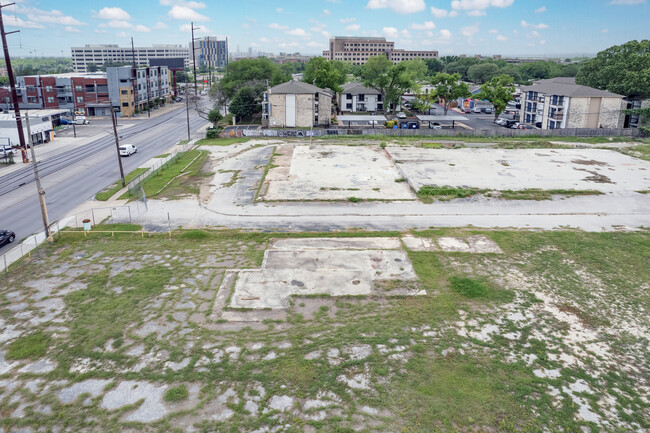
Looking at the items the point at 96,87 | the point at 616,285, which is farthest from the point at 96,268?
the point at 96,87

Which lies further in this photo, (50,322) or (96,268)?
(96,268)

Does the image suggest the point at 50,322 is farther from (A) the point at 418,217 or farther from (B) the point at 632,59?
(B) the point at 632,59

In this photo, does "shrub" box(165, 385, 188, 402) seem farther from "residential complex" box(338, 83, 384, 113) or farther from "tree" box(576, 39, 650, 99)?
"tree" box(576, 39, 650, 99)

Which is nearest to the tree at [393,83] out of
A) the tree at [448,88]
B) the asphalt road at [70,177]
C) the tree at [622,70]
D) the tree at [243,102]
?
the tree at [448,88]

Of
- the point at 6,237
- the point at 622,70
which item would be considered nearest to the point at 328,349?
the point at 6,237

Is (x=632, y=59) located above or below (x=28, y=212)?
above

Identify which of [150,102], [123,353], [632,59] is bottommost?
[123,353]

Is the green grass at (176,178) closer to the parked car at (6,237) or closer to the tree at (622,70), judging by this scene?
the parked car at (6,237)
